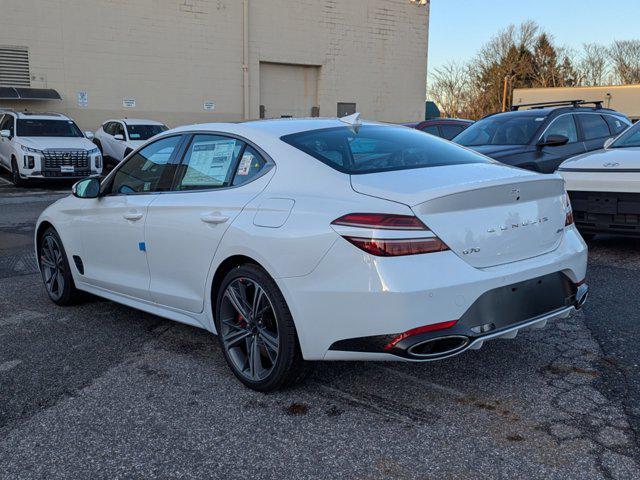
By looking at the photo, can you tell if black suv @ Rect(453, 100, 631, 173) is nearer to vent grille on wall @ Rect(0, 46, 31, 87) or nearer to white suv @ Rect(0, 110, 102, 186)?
white suv @ Rect(0, 110, 102, 186)

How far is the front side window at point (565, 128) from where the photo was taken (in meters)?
8.45

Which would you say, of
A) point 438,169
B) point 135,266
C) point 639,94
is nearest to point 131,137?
point 135,266

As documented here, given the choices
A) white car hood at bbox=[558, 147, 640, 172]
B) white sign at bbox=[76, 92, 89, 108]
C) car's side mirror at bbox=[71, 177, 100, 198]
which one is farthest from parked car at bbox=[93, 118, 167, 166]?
white car hood at bbox=[558, 147, 640, 172]

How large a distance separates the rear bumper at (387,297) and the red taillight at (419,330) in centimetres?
2

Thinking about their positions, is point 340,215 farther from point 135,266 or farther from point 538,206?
point 135,266

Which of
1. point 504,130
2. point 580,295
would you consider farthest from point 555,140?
point 580,295

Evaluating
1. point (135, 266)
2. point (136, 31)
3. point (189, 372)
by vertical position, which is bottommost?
point (189, 372)

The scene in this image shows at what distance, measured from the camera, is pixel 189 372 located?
392cm

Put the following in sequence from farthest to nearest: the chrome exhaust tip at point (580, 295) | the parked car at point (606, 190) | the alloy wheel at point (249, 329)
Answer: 1. the parked car at point (606, 190)
2. the chrome exhaust tip at point (580, 295)
3. the alloy wheel at point (249, 329)

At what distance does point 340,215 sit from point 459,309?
2.39ft

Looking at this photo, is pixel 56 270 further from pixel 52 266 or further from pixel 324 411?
pixel 324 411

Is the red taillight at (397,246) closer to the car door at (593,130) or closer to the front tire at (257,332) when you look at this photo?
the front tire at (257,332)

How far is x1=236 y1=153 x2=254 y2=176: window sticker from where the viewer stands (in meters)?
3.78

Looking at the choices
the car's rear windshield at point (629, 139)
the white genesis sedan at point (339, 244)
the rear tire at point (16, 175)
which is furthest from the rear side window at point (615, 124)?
the rear tire at point (16, 175)
